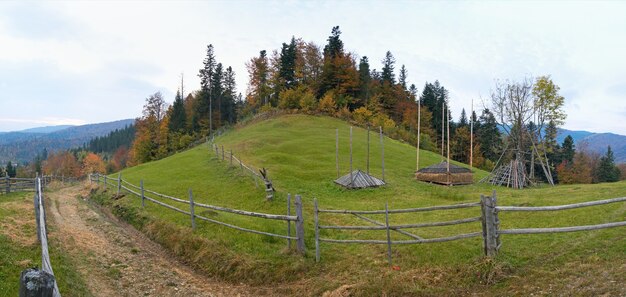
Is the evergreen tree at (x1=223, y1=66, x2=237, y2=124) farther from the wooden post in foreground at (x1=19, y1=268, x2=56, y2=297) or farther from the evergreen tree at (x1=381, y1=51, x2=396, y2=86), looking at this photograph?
the wooden post in foreground at (x1=19, y1=268, x2=56, y2=297)

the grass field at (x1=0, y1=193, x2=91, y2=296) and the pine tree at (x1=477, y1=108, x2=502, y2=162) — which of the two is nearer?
the grass field at (x1=0, y1=193, x2=91, y2=296)

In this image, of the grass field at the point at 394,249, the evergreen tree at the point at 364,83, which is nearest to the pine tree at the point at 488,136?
the evergreen tree at the point at 364,83

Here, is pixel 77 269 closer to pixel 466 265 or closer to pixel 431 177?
pixel 466 265

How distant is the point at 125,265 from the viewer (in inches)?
439

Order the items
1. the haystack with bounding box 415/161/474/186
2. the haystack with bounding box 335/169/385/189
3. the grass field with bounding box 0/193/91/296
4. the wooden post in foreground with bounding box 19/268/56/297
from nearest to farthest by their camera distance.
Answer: the wooden post in foreground with bounding box 19/268/56/297 < the grass field with bounding box 0/193/91/296 < the haystack with bounding box 335/169/385/189 < the haystack with bounding box 415/161/474/186

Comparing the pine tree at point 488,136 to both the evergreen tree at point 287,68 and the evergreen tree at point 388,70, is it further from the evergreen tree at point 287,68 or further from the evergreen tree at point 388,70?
the evergreen tree at point 287,68

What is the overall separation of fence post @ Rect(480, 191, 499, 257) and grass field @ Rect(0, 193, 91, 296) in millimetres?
9004

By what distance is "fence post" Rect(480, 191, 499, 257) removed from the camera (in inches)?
329

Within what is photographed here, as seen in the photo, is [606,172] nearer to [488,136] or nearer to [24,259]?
[488,136]

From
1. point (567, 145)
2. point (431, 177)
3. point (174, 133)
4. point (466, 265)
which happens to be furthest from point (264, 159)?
point (567, 145)

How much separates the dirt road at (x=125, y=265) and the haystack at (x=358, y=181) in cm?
1306

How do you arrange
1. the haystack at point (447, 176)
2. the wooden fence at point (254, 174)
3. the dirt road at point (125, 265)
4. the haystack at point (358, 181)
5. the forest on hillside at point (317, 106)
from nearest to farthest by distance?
the dirt road at point (125, 265)
the wooden fence at point (254, 174)
the haystack at point (358, 181)
the haystack at point (447, 176)
the forest on hillside at point (317, 106)

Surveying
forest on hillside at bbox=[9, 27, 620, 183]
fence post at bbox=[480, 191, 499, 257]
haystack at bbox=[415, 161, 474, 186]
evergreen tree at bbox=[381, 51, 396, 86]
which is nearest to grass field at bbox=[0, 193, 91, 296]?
fence post at bbox=[480, 191, 499, 257]

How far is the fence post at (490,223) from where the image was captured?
27.5ft
